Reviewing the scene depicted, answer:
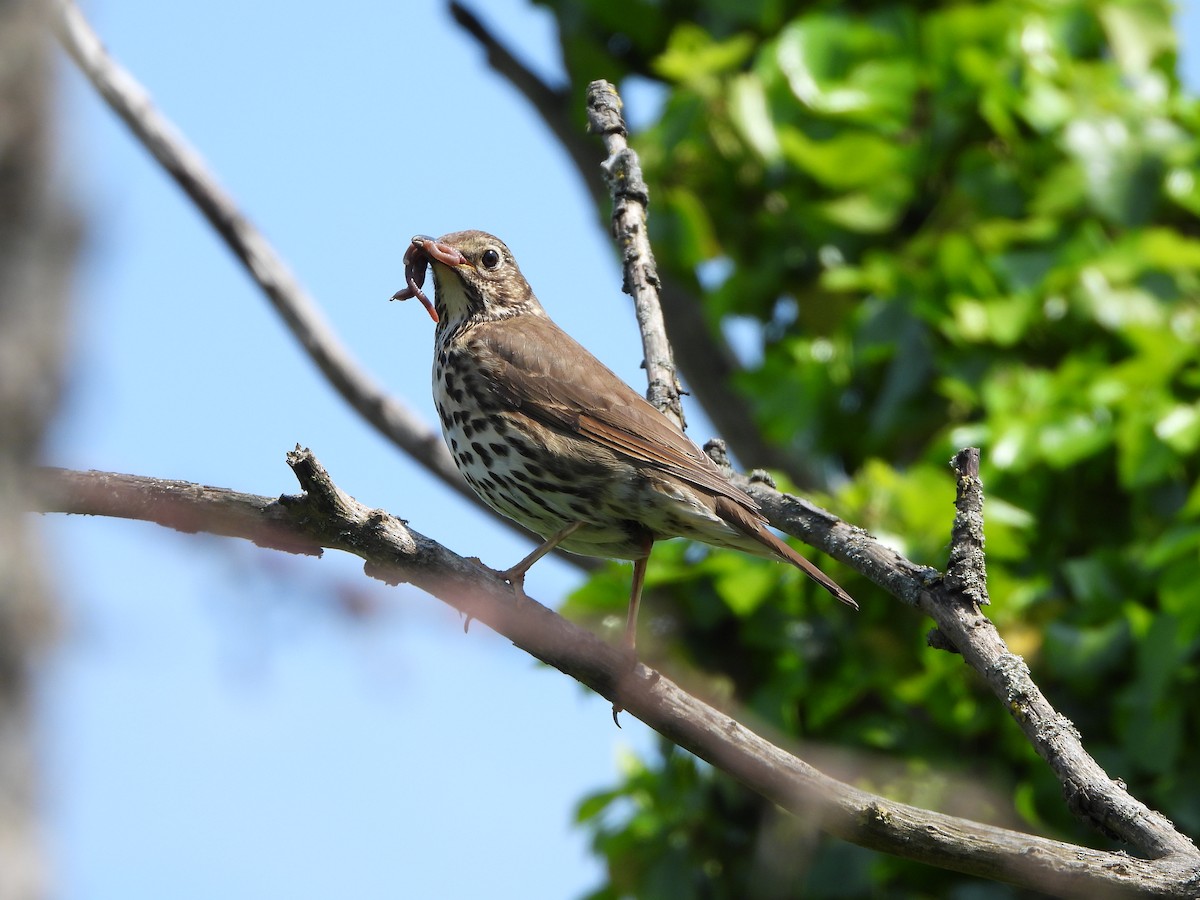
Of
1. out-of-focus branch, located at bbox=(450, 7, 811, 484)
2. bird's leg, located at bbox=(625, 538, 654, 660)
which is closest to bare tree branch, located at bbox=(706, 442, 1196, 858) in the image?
bird's leg, located at bbox=(625, 538, 654, 660)

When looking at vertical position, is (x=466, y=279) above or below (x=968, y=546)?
above

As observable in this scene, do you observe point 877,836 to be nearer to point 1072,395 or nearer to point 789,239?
point 1072,395

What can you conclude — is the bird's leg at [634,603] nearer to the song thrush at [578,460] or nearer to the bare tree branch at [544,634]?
the song thrush at [578,460]

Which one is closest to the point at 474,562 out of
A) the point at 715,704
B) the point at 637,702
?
the point at 637,702

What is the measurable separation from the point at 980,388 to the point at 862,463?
82 centimetres

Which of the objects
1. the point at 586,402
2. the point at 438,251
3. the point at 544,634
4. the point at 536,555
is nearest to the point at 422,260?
the point at 438,251

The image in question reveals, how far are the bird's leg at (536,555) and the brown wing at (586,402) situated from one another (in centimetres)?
30

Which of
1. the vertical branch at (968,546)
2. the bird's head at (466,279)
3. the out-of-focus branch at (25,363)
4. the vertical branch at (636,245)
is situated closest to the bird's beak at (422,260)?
A: the bird's head at (466,279)

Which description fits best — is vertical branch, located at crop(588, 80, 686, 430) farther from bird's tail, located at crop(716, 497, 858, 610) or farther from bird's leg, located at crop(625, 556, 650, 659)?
bird's leg, located at crop(625, 556, 650, 659)

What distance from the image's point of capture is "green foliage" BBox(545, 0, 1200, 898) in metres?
4.83

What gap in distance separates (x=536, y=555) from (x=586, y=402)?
741mm

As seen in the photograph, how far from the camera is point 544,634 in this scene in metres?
3.22

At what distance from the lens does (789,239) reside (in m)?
6.42

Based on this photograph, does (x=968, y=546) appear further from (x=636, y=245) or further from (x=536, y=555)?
(x=636, y=245)
